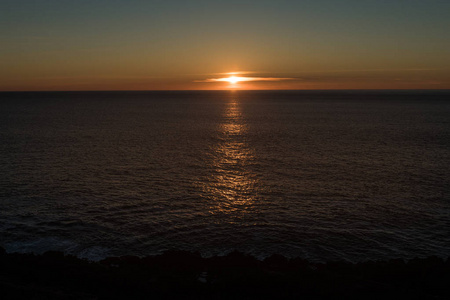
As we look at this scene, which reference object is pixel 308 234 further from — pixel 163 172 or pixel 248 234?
pixel 163 172

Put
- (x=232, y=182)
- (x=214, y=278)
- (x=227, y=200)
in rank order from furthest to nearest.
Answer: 1. (x=232, y=182)
2. (x=227, y=200)
3. (x=214, y=278)

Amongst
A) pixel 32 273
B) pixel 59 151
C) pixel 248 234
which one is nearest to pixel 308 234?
pixel 248 234

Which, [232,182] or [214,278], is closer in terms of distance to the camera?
[214,278]

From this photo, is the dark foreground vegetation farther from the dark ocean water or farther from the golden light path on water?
the golden light path on water

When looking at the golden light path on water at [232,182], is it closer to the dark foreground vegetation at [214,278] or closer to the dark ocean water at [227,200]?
the dark ocean water at [227,200]

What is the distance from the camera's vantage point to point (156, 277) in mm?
19469

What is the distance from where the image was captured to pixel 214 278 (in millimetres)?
20047

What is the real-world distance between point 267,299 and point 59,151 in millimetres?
49439

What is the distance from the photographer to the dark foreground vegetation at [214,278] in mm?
17812

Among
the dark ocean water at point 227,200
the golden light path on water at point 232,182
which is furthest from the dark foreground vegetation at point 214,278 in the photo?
the golden light path on water at point 232,182

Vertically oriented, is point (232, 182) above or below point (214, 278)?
above

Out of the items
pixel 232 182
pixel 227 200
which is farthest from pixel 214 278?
pixel 232 182

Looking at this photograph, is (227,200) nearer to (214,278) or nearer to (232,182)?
(232,182)

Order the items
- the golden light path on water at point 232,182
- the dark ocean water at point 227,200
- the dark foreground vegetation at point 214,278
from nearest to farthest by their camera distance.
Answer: the dark foreground vegetation at point 214,278 < the dark ocean water at point 227,200 < the golden light path on water at point 232,182
